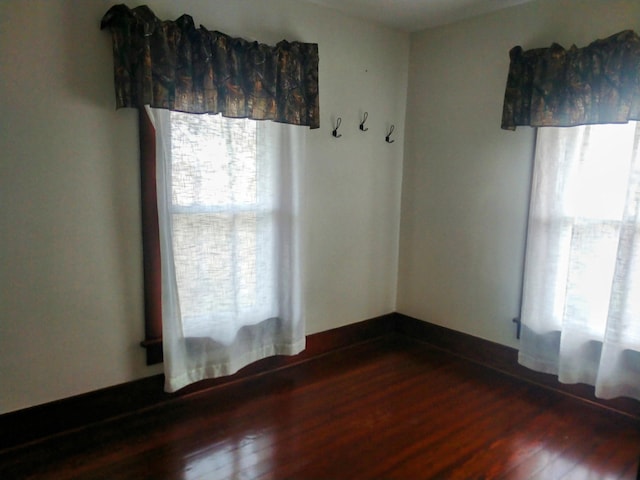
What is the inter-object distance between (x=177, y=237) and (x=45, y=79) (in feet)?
3.03

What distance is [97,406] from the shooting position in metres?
2.25

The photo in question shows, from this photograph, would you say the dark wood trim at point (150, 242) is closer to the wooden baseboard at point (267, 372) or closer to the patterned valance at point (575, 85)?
the wooden baseboard at point (267, 372)

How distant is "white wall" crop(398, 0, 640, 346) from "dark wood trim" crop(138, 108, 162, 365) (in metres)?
2.01

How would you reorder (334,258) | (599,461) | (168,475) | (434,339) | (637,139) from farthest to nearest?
(434,339)
(334,258)
(637,139)
(599,461)
(168,475)

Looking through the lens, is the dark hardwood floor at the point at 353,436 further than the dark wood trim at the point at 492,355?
No

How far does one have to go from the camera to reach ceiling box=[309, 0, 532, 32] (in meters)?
2.82

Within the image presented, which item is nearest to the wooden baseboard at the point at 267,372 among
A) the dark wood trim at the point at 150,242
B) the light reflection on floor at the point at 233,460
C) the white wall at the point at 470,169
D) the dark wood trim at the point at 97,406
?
the dark wood trim at the point at 97,406

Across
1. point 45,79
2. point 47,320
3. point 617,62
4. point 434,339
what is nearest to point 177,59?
point 45,79

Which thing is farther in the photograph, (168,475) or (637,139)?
(637,139)

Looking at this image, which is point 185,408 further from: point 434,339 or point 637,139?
point 637,139

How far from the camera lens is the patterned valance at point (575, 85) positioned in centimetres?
221

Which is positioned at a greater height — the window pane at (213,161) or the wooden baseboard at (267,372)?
the window pane at (213,161)

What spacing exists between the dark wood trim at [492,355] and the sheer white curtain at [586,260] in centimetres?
15

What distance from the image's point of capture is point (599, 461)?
6.73 feet
